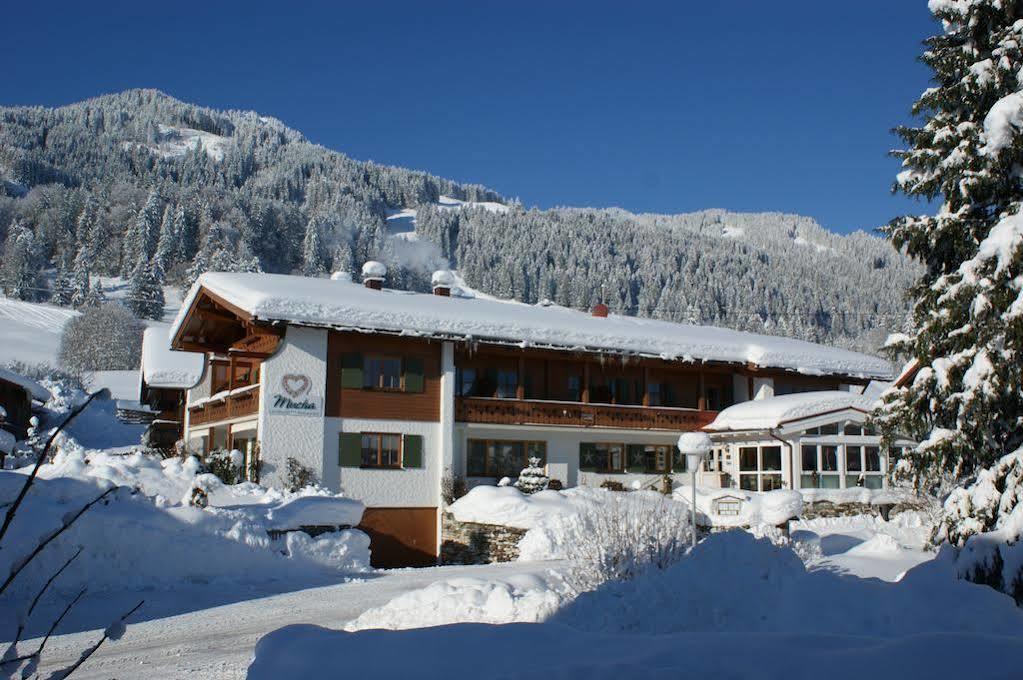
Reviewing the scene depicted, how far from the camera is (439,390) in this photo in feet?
86.1

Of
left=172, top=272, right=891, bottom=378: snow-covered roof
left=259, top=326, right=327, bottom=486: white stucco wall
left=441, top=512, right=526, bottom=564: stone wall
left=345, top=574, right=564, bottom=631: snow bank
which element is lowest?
left=441, top=512, right=526, bottom=564: stone wall

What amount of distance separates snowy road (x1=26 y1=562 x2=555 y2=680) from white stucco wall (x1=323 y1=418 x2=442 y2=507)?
29.2 feet

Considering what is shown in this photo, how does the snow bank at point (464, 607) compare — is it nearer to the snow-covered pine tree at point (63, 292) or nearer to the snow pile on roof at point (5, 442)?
the snow pile on roof at point (5, 442)

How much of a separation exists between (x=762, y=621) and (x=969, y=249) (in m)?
7.79

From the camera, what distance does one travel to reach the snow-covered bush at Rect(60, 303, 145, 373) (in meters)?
68.9

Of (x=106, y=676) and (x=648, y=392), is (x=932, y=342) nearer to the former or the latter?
(x=106, y=676)

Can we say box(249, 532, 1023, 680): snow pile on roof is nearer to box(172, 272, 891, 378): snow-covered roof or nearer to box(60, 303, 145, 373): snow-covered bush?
box(172, 272, 891, 378): snow-covered roof

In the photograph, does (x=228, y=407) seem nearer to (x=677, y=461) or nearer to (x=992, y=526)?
(x=677, y=461)

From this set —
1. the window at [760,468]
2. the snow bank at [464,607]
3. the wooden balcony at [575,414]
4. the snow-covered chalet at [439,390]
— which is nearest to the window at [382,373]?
the snow-covered chalet at [439,390]

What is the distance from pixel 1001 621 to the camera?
7410 millimetres

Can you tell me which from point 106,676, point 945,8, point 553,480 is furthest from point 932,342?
point 553,480

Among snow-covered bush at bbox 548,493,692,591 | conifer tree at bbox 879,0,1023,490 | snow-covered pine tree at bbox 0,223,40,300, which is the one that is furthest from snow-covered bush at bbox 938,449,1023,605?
snow-covered pine tree at bbox 0,223,40,300

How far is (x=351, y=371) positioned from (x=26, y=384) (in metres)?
24.0

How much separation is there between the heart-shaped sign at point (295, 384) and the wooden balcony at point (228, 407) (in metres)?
0.93
